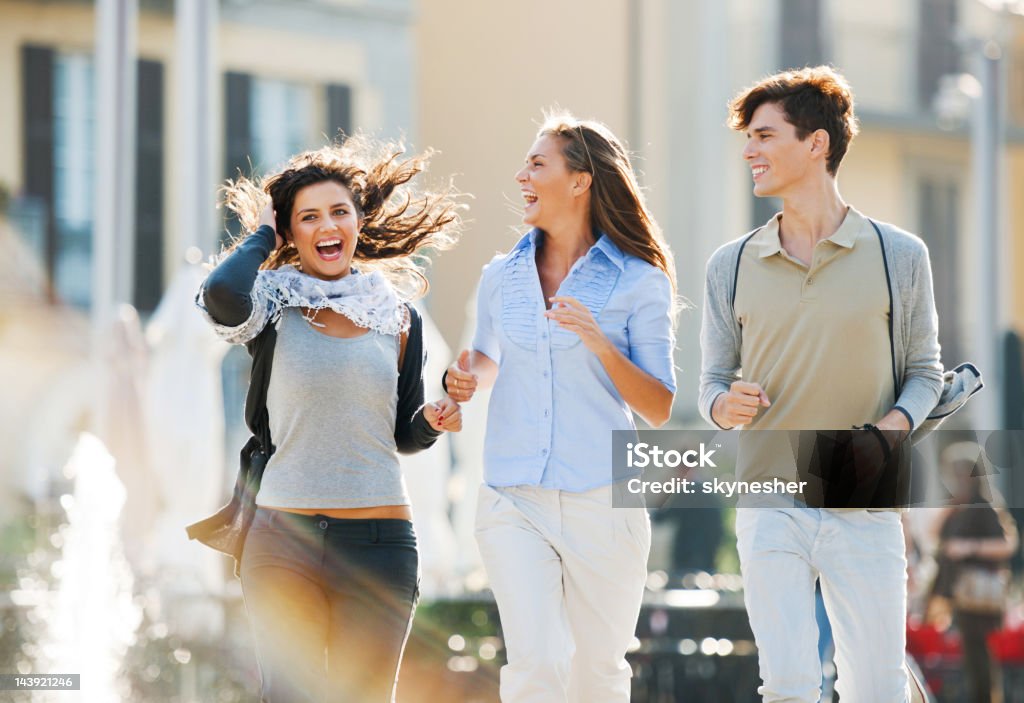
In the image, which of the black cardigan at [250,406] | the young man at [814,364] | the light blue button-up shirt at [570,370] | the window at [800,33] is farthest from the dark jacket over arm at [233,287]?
the window at [800,33]

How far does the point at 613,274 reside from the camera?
4930mm

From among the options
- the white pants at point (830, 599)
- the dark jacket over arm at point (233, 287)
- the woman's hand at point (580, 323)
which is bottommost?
the white pants at point (830, 599)

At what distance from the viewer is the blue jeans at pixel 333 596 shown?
4.40 metres

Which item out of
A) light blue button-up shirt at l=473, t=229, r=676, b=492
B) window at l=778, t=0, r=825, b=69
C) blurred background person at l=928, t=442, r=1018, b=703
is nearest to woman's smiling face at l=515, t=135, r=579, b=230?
light blue button-up shirt at l=473, t=229, r=676, b=492

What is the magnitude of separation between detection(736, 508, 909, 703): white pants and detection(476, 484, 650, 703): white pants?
0.35 meters

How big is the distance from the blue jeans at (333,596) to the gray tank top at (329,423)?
0.21 ft

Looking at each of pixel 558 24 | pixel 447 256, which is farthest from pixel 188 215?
pixel 558 24

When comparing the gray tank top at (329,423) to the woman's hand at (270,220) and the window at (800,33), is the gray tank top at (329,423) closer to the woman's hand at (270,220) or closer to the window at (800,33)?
the woman's hand at (270,220)

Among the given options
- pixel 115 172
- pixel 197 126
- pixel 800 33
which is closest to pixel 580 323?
pixel 197 126

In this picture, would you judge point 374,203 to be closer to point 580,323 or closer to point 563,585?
point 580,323

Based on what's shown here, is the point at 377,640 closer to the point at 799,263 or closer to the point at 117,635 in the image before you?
the point at 799,263

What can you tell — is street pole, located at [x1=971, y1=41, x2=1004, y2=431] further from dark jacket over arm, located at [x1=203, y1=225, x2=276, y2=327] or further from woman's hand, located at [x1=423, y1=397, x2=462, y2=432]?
dark jacket over arm, located at [x1=203, y1=225, x2=276, y2=327]

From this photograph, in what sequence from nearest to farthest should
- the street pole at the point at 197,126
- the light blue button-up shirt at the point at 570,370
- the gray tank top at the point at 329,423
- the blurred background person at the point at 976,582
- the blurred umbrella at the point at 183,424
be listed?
the gray tank top at the point at 329,423 → the light blue button-up shirt at the point at 570,370 → the blurred umbrella at the point at 183,424 → the blurred background person at the point at 976,582 → the street pole at the point at 197,126

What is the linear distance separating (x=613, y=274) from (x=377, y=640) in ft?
3.91
